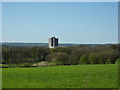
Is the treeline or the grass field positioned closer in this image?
the grass field

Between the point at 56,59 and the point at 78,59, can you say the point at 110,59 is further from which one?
the point at 56,59

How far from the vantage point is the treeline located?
2131 centimetres

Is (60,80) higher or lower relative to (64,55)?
lower

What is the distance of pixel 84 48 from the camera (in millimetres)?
25078

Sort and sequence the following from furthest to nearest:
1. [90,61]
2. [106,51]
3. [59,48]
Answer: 1. [90,61]
2. [106,51]
3. [59,48]

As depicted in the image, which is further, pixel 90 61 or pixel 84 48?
pixel 90 61

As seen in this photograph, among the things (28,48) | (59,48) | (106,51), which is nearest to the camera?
(28,48)

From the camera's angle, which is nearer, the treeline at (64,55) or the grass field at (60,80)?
the grass field at (60,80)

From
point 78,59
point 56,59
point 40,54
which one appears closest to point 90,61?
point 78,59

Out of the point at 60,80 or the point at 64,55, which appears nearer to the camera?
the point at 60,80

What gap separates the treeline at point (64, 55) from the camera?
69.9ft

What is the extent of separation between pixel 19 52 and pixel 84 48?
→ 22.9 ft

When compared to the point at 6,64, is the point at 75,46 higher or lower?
higher

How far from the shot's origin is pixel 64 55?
2439 cm
